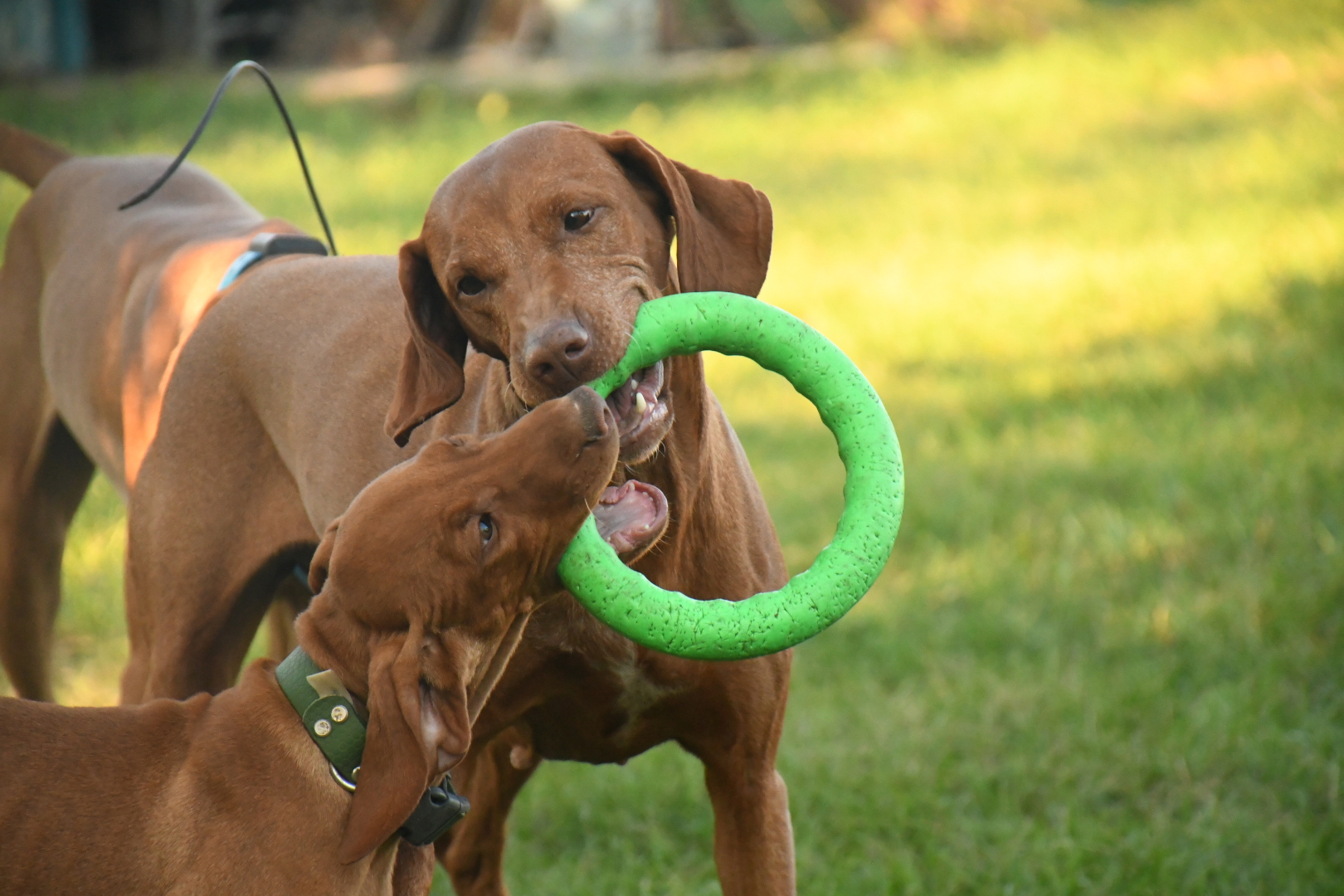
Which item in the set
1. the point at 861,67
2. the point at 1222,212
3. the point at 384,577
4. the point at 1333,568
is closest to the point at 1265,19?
the point at 861,67

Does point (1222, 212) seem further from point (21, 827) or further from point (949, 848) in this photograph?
point (21, 827)

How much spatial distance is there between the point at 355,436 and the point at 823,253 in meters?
7.39

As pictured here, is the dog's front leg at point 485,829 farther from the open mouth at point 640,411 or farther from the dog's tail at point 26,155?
the dog's tail at point 26,155

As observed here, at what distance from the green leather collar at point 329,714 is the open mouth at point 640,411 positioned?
806mm

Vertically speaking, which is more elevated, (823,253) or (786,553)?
(786,553)

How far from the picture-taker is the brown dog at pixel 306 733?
291cm

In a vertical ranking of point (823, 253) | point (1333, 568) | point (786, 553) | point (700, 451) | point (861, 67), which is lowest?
point (861, 67)

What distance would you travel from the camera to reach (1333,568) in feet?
18.1

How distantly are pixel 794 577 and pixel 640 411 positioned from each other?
52cm

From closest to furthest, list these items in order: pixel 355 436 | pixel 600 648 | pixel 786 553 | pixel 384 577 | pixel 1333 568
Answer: pixel 384 577 < pixel 600 648 < pixel 355 436 < pixel 1333 568 < pixel 786 553

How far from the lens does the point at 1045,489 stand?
261 inches

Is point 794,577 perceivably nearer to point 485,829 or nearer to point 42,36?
point 485,829

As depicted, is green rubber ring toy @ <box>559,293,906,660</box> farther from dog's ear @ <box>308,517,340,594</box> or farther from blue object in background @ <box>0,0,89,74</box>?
blue object in background @ <box>0,0,89,74</box>

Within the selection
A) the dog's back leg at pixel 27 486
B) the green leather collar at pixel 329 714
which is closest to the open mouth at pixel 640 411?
the green leather collar at pixel 329 714
